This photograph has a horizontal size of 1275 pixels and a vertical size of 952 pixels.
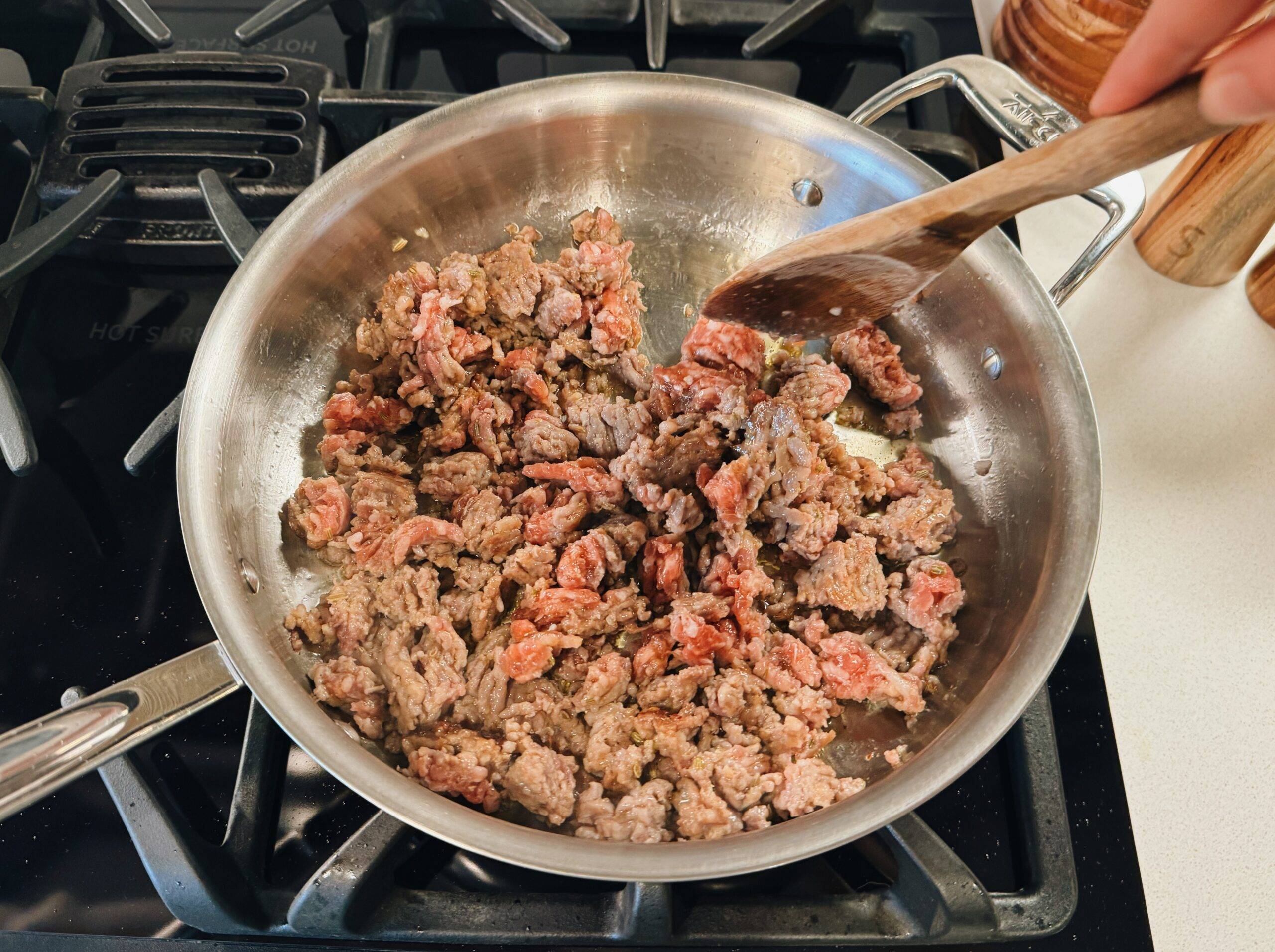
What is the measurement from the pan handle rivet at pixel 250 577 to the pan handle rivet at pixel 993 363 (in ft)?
5.05

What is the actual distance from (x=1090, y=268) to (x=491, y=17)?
168 cm

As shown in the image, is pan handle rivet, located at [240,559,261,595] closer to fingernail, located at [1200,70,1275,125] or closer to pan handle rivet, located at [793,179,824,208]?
pan handle rivet, located at [793,179,824,208]

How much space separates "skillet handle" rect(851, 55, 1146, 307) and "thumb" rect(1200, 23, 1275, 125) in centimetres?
58

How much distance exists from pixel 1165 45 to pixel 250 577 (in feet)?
5.27

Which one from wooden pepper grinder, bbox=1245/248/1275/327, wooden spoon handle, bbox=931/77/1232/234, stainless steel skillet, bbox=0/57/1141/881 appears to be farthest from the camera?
wooden pepper grinder, bbox=1245/248/1275/327

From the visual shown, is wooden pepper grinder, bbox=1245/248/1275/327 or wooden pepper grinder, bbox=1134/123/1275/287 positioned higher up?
wooden pepper grinder, bbox=1134/123/1275/287

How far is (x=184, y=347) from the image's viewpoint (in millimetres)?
1872

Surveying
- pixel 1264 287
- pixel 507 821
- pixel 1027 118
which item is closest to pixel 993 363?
pixel 1027 118

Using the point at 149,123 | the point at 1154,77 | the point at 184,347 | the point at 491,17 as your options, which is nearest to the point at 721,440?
the point at 1154,77

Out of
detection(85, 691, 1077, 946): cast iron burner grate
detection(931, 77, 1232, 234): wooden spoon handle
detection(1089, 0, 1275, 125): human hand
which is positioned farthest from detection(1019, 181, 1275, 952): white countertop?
detection(1089, 0, 1275, 125): human hand

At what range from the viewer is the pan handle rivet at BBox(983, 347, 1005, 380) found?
1713mm

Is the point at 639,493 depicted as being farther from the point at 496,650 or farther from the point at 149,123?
the point at 149,123

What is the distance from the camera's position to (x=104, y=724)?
43.4 inches

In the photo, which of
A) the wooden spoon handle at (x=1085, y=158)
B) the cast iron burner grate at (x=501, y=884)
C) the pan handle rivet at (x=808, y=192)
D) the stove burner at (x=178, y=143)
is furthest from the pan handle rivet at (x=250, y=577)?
the pan handle rivet at (x=808, y=192)
